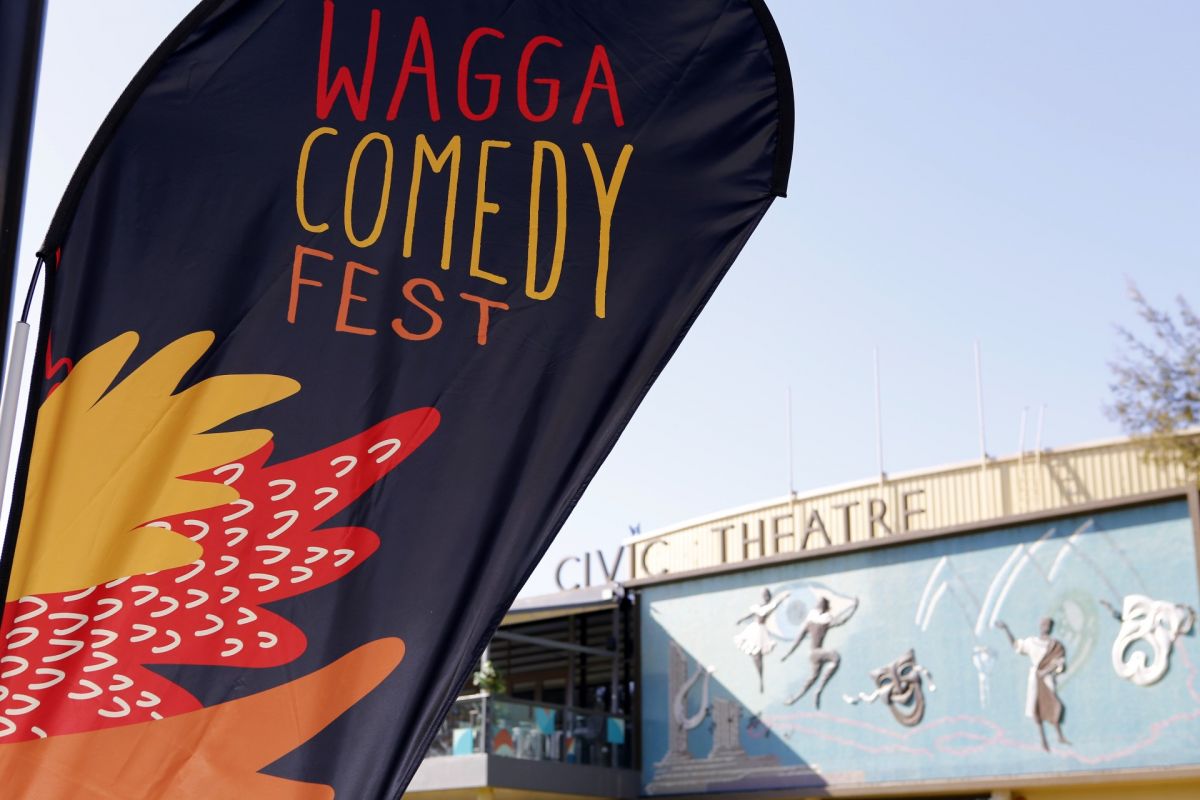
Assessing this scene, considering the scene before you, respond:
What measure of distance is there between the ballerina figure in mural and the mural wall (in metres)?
0.02

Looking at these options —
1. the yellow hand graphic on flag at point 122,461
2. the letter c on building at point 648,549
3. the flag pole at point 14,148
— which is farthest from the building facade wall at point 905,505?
the flag pole at point 14,148

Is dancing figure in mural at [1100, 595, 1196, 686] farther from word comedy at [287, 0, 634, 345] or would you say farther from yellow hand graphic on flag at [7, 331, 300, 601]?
yellow hand graphic on flag at [7, 331, 300, 601]

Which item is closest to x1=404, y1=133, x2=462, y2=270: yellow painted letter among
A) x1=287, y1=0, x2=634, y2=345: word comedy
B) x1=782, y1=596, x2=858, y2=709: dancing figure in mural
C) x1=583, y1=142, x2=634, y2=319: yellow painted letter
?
x1=287, y1=0, x2=634, y2=345: word comedy

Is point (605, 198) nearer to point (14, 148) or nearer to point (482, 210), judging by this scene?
point (482, 210)

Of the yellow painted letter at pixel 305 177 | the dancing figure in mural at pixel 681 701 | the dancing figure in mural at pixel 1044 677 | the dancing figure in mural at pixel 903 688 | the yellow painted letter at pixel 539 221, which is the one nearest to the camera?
the yellow painted letter at pixel 305 177

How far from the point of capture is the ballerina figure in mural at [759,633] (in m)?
21.9

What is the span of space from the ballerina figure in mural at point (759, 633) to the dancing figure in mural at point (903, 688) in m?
1.80

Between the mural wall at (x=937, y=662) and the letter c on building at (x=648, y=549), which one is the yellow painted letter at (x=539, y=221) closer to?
the mural wall at (x=937, y=662)

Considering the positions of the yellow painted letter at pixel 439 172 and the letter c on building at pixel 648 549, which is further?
the letter c on building at pixel 648 549

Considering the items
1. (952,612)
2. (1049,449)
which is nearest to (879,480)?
(1049,449)

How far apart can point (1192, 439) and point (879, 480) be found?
19.1 feet

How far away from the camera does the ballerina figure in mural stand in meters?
21.9

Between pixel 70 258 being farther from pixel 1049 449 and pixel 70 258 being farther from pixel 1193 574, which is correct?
pixel 1049 449

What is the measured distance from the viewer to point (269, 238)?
8.27 feet
